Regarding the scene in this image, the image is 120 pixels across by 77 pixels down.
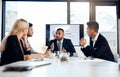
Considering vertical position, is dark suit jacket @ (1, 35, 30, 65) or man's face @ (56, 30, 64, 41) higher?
man's face @ (56, 30, 64, 41)

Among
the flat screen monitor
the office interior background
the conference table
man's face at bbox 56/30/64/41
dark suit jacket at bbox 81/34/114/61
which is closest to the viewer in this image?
the conference table

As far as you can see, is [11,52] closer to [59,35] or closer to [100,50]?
[100,50]

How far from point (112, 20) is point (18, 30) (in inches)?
156

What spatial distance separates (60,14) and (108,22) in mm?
1351

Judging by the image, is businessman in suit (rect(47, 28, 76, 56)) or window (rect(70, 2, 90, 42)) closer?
businessman in suit (rect(47, 28, 76, 56))

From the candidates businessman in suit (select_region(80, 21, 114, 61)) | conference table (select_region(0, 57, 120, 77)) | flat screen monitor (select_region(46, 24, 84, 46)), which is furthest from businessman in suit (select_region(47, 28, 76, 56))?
conference table (select_region(0, 57, 120, 77))

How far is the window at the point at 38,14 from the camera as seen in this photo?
5.95 metres

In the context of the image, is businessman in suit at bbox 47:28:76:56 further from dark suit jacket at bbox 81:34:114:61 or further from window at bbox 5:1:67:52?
window at bbox 5:1:67:52

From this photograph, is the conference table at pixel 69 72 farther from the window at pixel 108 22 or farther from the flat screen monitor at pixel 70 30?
the window at pixel 108 22

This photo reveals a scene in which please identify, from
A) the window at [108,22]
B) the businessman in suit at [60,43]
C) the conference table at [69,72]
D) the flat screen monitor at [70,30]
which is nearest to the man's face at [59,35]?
the businessman in suit at [60,43]

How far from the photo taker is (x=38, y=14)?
5984mm

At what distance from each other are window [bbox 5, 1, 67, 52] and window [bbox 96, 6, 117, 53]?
970mm

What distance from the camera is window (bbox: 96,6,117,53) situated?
19.7 feet

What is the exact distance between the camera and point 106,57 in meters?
3.13
